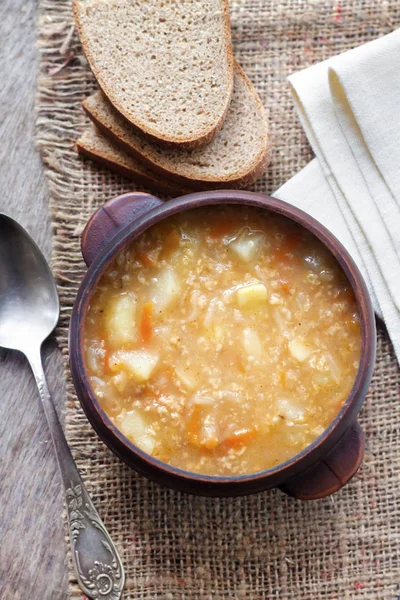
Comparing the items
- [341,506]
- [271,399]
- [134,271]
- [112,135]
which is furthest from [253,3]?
[341,506]

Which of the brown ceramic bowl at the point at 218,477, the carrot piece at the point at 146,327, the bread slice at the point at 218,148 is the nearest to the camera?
the brown ceramic bowl at the point at 218,477

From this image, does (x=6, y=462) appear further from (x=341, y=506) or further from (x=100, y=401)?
(x=341, y=506)

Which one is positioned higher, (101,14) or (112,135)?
(101,14)

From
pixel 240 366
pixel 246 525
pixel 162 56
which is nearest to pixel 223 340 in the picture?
pixel 240 366

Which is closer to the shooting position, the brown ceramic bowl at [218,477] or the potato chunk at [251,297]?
the brown ceramic bowl at [218,477]

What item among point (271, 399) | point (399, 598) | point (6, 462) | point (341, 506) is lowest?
point (399, 598)

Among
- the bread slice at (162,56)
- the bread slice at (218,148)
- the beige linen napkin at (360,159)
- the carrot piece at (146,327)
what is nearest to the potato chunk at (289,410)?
the carrot piece at (146,327)

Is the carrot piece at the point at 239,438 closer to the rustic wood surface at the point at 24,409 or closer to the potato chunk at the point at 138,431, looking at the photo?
the potato chunk at the point at 138,431

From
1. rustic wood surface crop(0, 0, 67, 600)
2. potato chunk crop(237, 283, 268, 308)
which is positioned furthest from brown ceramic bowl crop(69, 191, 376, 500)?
rustic wood surface crop(0, 0, 67, 600)
